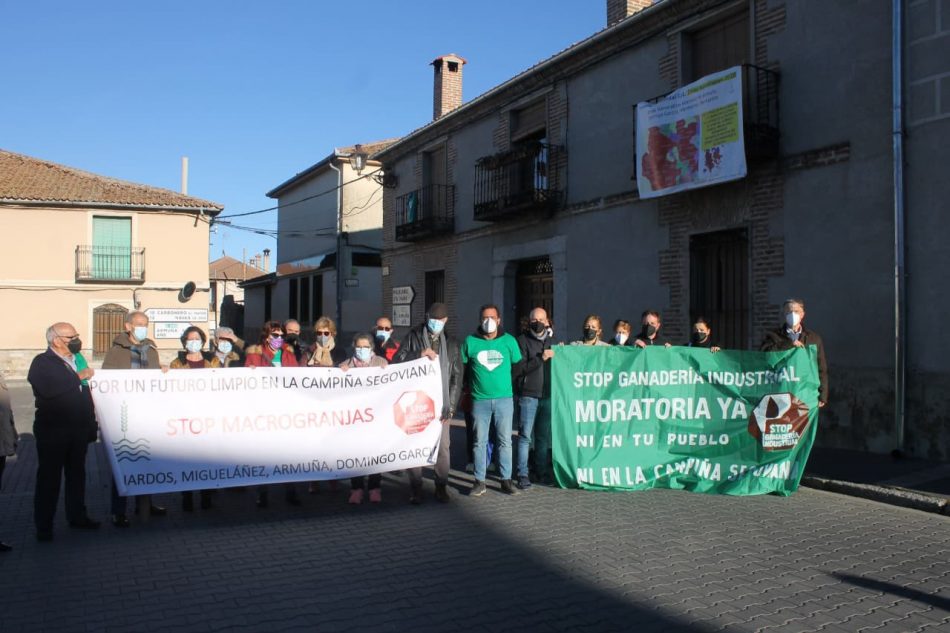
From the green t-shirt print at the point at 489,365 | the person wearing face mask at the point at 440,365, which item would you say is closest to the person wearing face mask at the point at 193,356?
the person wearing face mask at the point at 440,365

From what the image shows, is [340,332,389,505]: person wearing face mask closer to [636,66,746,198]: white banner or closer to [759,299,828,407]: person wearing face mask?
[759,299,828,407]: person wearing face mask

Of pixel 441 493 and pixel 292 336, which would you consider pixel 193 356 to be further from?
pixel 441 493

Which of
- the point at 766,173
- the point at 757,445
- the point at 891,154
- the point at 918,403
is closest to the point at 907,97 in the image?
the point at 891,154

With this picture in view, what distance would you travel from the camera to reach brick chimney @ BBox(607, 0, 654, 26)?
14.8 metres

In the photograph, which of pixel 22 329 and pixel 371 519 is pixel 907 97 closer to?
pixel 371 519

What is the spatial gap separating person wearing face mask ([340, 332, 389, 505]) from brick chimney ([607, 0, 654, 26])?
10121 millimetres

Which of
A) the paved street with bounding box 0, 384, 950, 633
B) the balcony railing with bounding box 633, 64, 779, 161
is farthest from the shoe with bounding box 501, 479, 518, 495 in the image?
the balcony railing with bounding box 633, 64, 779, 161

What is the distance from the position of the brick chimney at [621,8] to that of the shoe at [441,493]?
10.8 metres

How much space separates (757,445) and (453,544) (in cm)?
365

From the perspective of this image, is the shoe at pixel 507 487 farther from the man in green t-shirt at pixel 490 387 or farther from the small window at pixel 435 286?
the small window at pixel 435 286

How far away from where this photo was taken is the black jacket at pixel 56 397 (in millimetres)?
5844

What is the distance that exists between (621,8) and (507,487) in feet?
36.3

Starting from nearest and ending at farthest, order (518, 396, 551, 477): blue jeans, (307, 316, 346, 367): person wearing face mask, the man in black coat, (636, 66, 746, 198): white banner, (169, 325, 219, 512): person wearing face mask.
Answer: the man in black coat < (169, 325, 219, 512): person wearing face mask < (518, 396, 551, 477): blue jeans < (307, 316, 346, 367): person wearing face mask < (636, 66, 746, 198): white banner

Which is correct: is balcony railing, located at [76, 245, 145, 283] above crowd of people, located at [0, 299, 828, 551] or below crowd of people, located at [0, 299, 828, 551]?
above
